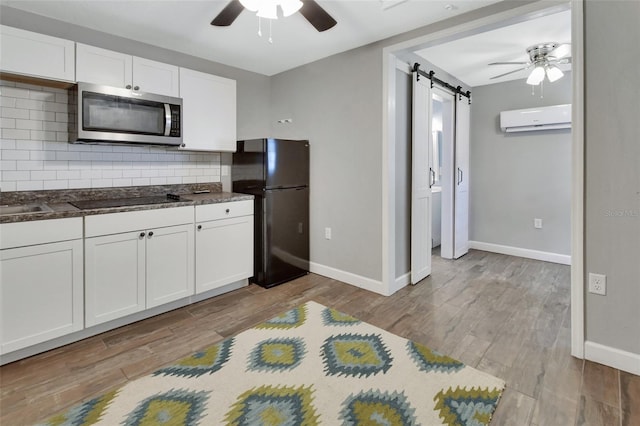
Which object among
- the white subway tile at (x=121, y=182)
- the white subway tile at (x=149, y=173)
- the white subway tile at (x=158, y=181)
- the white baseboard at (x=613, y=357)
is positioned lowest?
the white baseboard at (x=613, y=357)

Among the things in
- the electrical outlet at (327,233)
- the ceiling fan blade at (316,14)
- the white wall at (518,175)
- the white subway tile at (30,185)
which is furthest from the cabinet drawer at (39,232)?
the white wall at (518,175)

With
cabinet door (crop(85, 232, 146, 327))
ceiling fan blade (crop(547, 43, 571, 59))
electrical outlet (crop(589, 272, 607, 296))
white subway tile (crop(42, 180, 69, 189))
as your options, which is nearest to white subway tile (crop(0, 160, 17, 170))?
white subway tile (crop(42, 180, 69, 189))

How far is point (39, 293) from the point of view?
2088mm

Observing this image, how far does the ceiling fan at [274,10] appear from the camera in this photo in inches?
74.4

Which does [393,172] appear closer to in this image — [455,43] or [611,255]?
[455,43]

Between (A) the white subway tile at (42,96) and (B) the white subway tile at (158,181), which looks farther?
(B) the white subway tile at (158,181)

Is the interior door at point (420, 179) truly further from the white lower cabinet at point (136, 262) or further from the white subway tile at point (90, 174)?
the white subway tile at point (90, 174)

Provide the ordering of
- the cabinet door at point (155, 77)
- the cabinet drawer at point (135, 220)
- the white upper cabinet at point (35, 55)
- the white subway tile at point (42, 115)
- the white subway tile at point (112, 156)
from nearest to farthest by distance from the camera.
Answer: the white upper cabinet at point (35, 55), the cabinet drawer at point (135, 220), the white subway tile at point (42, 115), the cabinet door at point (155, 77), the white subway tile at point (112, 156)

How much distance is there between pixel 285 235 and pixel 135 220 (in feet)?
4.86

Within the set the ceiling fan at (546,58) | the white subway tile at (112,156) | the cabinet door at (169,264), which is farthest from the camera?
the ceiling fan at (546,58)

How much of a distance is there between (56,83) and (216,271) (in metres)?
1.88

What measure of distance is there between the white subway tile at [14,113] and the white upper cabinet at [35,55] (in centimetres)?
35

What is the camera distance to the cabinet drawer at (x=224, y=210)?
2905 mm

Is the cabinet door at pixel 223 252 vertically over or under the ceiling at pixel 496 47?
under
